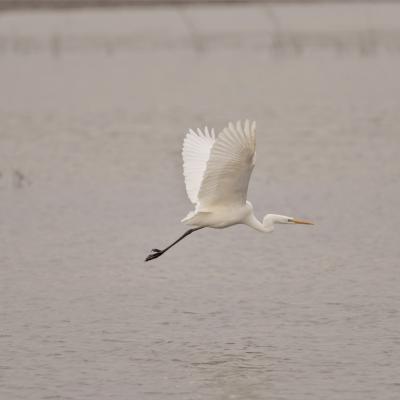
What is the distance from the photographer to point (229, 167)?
12.2 meters

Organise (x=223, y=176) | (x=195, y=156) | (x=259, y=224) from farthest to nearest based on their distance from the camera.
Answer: (x=195, y=156)
(x=259, y=224)
(x=223, y=176)

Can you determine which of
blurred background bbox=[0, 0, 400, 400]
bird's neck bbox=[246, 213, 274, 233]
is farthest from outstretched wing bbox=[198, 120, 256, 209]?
blurred background bbox=[0, 0, 400, 400]

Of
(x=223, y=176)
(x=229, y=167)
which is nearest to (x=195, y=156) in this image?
(x=223, y=176)

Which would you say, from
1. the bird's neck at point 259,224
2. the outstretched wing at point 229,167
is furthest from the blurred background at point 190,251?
the outstretched wing at point 229,167

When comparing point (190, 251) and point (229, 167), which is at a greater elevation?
point (229, 167)

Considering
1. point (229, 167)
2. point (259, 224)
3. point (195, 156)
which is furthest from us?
point (195, 156)

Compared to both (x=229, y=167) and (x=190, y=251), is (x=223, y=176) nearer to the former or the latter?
(x=229, y=167)

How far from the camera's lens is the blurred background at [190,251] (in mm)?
12219

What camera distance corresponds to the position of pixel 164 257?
55.7 ft

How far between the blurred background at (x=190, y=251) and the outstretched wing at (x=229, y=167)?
4.32ft

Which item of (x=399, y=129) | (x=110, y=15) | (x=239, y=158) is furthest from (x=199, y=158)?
(x=110, y=15)

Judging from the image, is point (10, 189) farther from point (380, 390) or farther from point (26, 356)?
point (380, 390)

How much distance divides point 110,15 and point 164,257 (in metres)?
66.7

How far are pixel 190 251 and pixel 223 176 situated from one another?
485 centimetres
